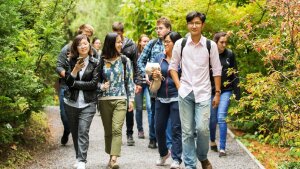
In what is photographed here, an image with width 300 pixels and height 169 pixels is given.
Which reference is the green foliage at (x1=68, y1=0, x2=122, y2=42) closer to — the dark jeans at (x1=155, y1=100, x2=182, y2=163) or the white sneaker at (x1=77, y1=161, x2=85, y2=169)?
the dark jeans at (x1=155, y1=100, x2=182, y2=163)

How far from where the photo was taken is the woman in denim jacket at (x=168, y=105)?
7.54 m

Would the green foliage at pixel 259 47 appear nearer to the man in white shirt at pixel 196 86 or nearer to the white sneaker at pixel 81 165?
the man in white shirt at pixel 196 86

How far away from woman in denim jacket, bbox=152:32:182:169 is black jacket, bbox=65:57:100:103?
34.7 inches

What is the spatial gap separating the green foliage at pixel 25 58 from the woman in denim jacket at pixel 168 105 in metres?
1.99

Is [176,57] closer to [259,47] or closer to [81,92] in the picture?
[259,47]

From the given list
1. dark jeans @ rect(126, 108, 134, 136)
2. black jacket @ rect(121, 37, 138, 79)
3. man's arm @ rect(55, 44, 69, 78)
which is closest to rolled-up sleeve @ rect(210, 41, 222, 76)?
man's arm @ rect(55, 44, 69, 78)

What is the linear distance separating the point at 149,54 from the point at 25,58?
214 centimetres

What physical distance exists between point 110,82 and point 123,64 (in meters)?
0.38

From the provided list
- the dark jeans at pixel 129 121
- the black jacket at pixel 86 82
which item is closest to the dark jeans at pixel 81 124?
the black jacket at pixel 86 82

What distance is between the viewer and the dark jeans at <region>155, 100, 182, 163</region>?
24.7 ft

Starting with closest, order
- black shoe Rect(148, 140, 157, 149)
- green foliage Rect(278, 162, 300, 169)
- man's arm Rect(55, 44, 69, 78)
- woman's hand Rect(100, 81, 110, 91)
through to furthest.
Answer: green foliage Rect(278, 162, 300, 169) < woman's hand Rect(100, 81, 110, 91) < man's arm Rect(55, 44, 69, 78) < black shoe Rect(148, 140, 157, 149)

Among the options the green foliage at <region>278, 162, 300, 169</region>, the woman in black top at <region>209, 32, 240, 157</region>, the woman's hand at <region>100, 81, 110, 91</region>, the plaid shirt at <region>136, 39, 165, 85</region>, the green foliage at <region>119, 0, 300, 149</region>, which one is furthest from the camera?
the woman in black top at <region>209, 32, 240, 157</region>

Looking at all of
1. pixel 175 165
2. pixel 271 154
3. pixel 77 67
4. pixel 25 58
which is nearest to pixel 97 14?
pixel 271 154

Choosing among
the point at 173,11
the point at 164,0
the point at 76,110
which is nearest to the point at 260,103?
the point at 76,110
